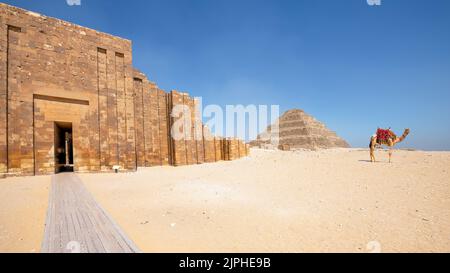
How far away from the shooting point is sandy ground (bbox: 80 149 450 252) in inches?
142

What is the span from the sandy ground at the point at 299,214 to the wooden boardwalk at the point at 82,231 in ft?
0.93

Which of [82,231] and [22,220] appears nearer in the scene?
[82,231]

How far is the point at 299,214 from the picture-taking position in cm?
511

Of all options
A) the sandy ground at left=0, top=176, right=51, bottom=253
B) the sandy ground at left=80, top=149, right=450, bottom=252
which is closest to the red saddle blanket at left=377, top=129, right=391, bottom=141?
the sandy ground at left=80, top=149, right=450, bottom=252

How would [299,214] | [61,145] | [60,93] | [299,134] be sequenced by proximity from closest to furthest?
[299,214] → [60,93] → [61,145] → [299,134]

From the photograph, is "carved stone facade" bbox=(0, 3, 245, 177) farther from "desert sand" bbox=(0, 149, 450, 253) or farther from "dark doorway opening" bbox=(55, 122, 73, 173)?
"desert sand" bbox=(0, 149, 450, 253)

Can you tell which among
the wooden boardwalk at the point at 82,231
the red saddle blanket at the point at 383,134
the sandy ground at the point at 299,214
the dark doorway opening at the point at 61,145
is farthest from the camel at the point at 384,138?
the dark doorway opening at the point at 61,145

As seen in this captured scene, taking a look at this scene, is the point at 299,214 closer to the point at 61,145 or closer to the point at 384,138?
the point at 384,138

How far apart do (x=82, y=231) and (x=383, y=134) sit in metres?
14.7

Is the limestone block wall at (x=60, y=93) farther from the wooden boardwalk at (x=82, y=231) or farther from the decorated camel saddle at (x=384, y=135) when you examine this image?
the decorated camel saddle at (x=384, y=135)

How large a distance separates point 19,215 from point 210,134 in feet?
65.0

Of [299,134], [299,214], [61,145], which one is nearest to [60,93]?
[61,145]

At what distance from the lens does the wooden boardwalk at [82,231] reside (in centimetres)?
317

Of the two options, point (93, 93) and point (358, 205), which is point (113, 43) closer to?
point (93, 93)
